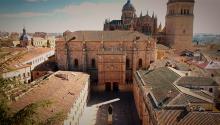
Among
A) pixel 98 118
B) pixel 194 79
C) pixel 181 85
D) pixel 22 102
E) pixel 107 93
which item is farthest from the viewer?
pixel 107 93

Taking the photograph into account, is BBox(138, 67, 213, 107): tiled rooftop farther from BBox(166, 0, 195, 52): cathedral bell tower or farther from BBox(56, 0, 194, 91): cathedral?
BBox(166, 0, 195, 52): cathedral bell tower

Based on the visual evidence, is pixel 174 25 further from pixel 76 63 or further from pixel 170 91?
pixel 170 91

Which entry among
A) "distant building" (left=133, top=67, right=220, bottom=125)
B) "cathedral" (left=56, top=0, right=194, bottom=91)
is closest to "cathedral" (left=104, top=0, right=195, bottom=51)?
"cathedral" (left=56, top=0, right=194, bottom=91)

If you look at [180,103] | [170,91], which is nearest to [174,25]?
[170,91]

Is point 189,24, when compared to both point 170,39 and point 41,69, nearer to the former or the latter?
point 170,39

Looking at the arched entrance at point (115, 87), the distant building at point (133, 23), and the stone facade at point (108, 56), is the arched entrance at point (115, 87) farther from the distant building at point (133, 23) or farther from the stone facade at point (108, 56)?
the distant building at point (133, 23)

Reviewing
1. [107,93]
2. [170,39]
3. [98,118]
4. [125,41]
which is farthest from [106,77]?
[170,39]

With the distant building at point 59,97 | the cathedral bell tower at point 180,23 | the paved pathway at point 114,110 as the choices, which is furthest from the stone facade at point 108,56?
the cathedral bell tower at point 180,23
